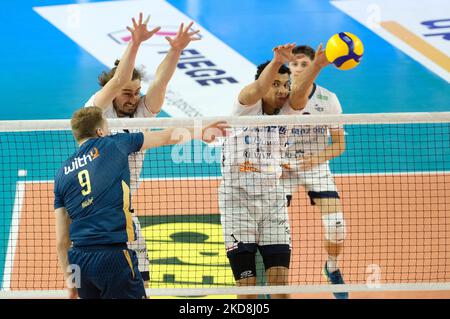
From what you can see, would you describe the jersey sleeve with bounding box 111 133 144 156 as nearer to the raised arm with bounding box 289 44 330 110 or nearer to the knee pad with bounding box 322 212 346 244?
the raised arm with bounding box 289 44 330 110

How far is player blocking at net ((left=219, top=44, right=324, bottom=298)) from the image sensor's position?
313 inches

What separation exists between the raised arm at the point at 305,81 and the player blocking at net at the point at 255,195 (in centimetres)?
1

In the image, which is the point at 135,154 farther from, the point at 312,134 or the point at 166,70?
the point at 312,134

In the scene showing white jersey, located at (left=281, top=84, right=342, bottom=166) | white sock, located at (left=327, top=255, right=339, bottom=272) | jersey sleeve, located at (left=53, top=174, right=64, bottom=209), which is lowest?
white sock, located at (left=327, top=255, right=339, bottom=272)

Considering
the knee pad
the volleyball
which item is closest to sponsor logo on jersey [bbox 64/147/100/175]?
the volleyball

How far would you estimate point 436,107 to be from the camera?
43.6 feet

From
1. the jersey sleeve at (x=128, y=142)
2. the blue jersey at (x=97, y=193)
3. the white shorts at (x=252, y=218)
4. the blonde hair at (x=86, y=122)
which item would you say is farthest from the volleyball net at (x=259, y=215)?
the blue jersey at (x=97, y=193)

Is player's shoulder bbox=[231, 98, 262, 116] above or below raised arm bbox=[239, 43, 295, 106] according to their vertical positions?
below

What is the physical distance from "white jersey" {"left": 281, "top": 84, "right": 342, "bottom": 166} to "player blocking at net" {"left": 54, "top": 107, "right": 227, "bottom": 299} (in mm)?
2804

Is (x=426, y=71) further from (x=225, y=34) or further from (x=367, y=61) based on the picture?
(x=225, y=34)

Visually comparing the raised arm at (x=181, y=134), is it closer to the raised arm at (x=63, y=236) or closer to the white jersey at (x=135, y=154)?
the raised arm at (x=63, y=236)

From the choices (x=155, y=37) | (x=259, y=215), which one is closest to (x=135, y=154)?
(x=259, y=215)
